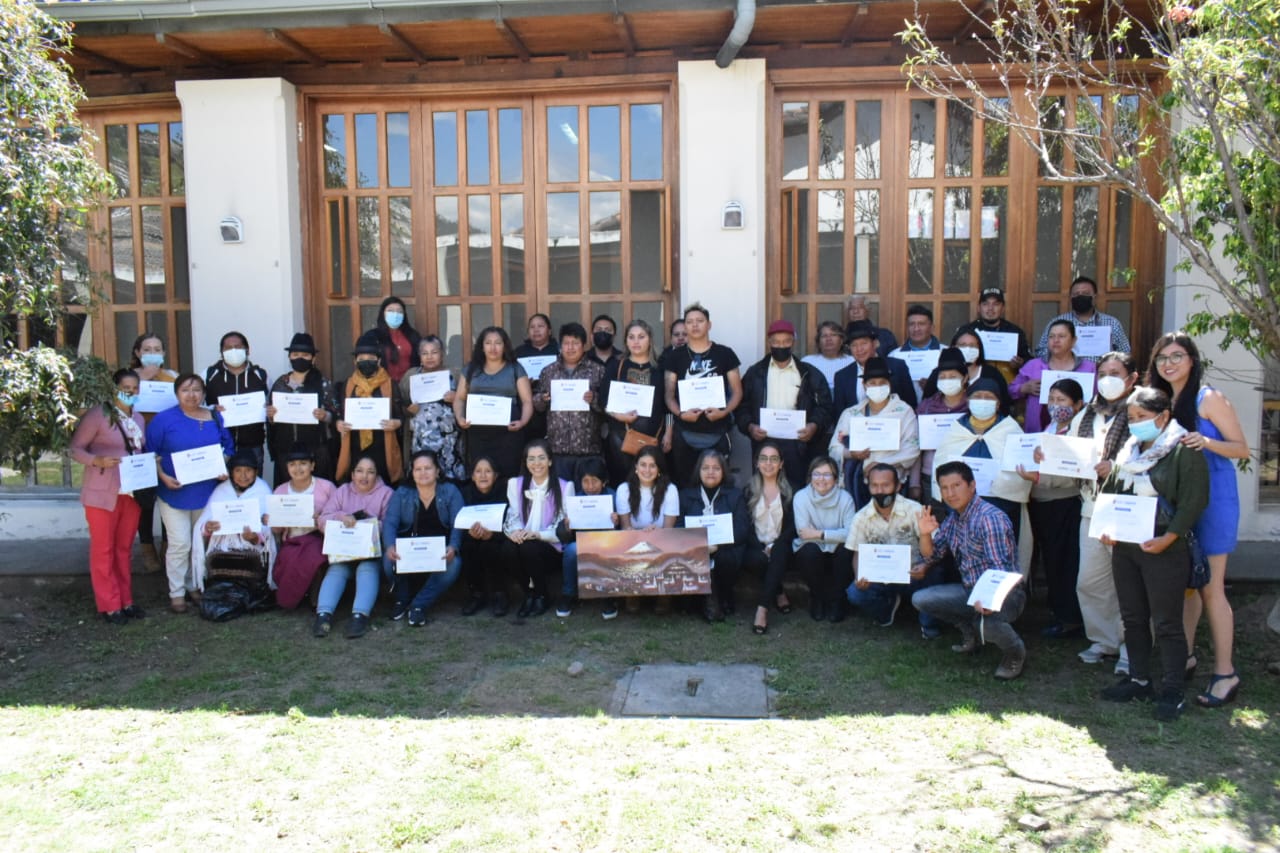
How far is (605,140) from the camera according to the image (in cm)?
→ 814

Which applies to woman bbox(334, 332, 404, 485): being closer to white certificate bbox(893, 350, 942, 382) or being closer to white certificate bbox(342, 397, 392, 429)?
white certificate bbox(342, 397, 392, 429)

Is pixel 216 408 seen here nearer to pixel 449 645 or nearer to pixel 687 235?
A: pixel 449 645

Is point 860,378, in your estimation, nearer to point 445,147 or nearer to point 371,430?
point 371,430

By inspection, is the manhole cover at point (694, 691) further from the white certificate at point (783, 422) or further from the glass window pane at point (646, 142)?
the glass window pane at point (646, 142)

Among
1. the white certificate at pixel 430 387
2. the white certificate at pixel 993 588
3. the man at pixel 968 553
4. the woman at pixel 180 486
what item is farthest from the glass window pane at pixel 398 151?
the white certificate at pixel 993 588

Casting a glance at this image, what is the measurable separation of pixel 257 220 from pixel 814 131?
479 centimetres

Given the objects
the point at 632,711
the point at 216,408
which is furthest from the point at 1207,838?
the point at 216,408

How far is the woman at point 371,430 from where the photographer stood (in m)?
7.23

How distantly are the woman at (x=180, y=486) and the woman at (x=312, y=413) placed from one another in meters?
0.48

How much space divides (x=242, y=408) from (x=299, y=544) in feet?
3.92

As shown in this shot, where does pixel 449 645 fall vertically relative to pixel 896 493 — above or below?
below

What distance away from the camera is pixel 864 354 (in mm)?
7176

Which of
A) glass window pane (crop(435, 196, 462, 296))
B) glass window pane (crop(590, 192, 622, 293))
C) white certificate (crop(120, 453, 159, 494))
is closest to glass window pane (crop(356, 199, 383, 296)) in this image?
glass window pane (crop(435, 196, 462, 296))

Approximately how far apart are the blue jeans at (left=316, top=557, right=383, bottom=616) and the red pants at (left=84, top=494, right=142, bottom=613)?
1425 millimetres
